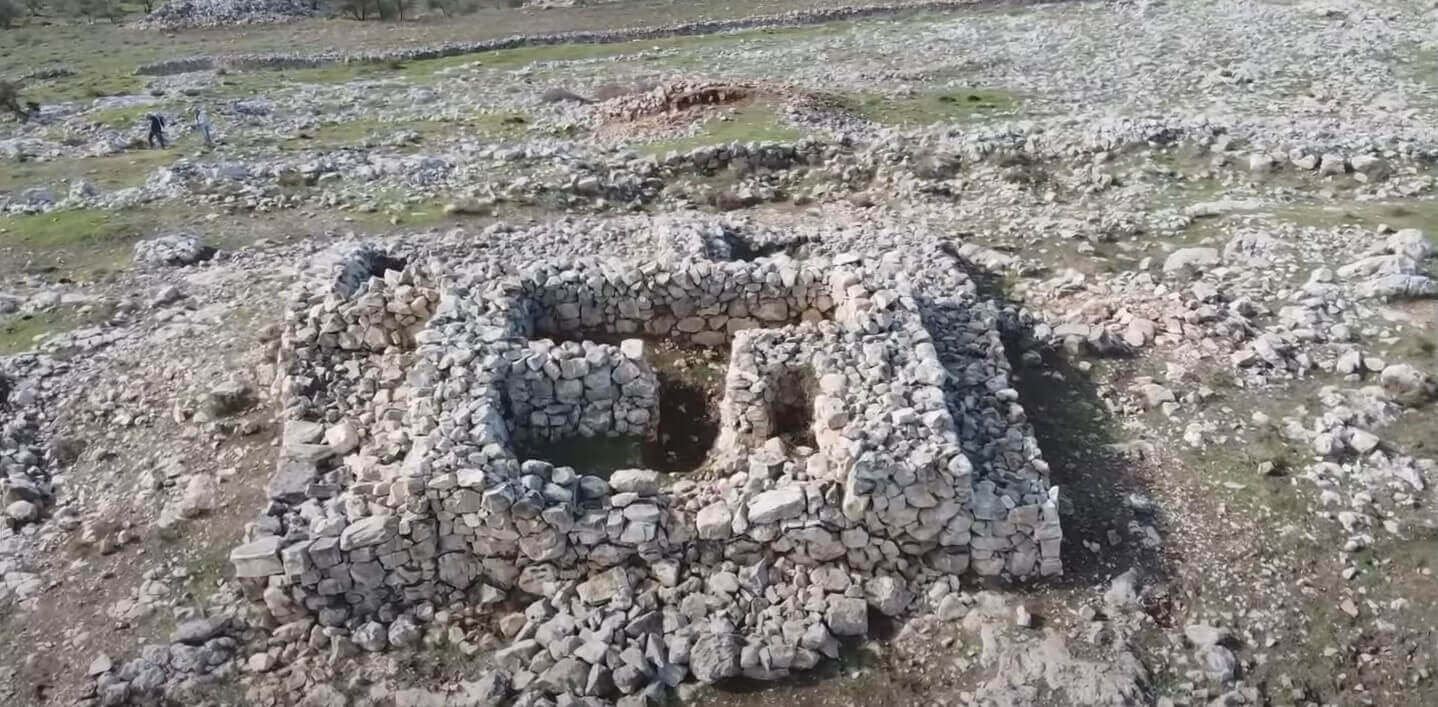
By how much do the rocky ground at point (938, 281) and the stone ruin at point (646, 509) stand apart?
0.86 ft

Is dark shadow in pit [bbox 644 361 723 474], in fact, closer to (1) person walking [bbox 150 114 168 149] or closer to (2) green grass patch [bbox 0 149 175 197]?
(2) green grass patch [bbox 0 149 175 197]

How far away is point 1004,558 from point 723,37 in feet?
116

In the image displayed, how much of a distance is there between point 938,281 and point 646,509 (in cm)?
751

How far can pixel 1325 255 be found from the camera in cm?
1590

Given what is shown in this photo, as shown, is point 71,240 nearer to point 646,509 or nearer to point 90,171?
point 90,171

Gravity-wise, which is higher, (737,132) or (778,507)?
(737,132)

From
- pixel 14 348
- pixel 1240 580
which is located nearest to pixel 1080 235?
pixel 1240 580

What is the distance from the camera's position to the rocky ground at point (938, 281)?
30.3 feet

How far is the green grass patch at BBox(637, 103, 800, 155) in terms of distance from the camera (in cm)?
2302

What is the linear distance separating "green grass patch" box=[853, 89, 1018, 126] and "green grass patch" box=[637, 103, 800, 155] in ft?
8.29

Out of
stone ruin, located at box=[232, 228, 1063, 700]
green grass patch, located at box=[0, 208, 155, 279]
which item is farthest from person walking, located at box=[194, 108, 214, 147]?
stone ruin, located at box=[232, 228, 1063, 700]

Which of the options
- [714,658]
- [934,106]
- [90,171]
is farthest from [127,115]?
[714,658]

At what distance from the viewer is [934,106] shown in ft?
85.1

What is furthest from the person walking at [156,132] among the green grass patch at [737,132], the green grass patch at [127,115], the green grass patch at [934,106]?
the green grass patch at [934,106]
